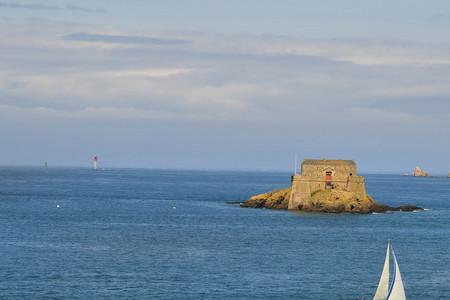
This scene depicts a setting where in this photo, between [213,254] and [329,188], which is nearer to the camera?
[213,254]

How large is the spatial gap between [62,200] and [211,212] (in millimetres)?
43128

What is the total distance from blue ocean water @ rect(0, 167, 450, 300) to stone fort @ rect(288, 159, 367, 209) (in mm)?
5171

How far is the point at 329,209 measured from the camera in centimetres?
12962

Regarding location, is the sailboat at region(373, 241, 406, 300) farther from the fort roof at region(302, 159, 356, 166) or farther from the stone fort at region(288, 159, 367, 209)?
the fort roof at region(302, 159, 356, 166)

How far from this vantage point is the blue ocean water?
63.1 metres

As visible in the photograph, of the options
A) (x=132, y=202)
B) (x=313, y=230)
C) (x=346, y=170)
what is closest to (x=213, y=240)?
(x=313, y=230)

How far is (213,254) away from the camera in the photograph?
266 ft

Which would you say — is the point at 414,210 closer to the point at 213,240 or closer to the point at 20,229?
the point at 213,240

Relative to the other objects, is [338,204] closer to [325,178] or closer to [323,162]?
[325,178]

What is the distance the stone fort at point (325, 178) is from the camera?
12925 cm

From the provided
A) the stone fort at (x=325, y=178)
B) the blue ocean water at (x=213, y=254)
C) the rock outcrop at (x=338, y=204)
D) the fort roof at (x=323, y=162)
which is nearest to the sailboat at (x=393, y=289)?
the blue ocean water at (x=213, y=254)

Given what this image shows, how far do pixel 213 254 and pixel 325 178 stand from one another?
50732mm

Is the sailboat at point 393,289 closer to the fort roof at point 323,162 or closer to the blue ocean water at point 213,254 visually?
the blue ocean water at point 213,254

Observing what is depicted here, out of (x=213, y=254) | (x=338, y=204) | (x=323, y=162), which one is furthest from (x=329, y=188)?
(x=213, y=254)
